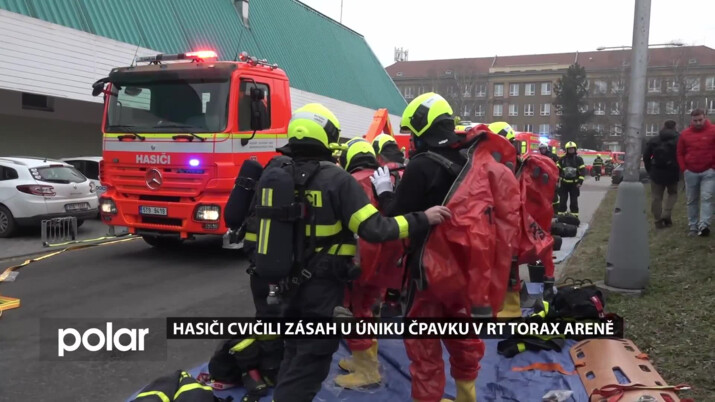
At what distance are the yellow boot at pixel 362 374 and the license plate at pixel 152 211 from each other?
15.7 feet

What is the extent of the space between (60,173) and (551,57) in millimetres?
84838

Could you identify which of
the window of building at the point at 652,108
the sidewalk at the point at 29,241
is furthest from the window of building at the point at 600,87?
the sidewalk at the point at 29,241

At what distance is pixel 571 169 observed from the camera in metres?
13.3

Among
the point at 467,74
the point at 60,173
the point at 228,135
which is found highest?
the point at 467,74

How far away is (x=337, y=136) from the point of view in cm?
332

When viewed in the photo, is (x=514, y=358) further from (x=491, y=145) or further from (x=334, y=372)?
(x=491, y=145)

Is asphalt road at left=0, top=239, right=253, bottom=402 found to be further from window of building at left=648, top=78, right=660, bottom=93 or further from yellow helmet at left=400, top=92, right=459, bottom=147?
window of building at left=648, top=78, right=660, bottom=93

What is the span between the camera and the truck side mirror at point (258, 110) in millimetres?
7965

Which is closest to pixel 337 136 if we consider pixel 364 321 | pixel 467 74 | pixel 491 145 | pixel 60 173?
pixel 491 145

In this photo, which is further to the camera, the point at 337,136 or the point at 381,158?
the point at 381,158

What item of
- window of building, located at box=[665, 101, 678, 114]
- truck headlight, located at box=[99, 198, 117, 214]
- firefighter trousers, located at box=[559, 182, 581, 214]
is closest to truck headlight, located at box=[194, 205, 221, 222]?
truck headlight, located at box=[99, 198, 117, 214]

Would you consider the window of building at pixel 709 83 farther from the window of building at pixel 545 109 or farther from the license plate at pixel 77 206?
the license plate at pixel 77 206

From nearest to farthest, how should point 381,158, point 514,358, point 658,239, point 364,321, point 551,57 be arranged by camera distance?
point 364,321
point 514,358
point 381,158
point 658,239
point 551,57
